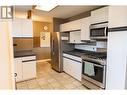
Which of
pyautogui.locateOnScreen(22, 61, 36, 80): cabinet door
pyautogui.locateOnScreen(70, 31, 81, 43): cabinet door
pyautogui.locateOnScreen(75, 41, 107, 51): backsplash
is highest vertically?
pyautogui.locateOnScreen(70, 31, 81, 43): cabinet door

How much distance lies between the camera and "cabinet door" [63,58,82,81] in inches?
145

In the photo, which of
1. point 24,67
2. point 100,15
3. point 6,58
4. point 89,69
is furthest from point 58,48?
point 6,58

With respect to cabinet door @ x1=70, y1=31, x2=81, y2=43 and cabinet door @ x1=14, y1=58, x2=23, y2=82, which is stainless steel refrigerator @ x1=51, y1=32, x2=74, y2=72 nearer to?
cabinet door @ x1=70, y1=31, x2=81, y2=43

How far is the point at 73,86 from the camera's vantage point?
11.0ft

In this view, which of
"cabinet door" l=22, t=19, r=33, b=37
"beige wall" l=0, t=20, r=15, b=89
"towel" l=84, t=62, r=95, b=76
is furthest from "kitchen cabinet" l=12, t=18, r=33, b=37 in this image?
"beige wall" l=0, t=20, r=15, b=89

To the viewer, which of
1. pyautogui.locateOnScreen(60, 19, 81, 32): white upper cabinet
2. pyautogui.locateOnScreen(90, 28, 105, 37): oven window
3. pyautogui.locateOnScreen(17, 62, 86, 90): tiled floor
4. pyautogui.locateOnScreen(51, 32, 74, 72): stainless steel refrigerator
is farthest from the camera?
pyautogui.locateOnScreen(51, 32, 74, 72): stainless steel refrigerator

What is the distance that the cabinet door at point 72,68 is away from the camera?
367cm

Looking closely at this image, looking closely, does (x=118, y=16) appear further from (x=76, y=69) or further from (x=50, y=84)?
(x=50, y=84)

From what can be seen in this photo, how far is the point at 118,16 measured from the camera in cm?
215

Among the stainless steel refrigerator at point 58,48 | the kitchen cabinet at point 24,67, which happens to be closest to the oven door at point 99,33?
the stainless steel refrigerator at point 58,48

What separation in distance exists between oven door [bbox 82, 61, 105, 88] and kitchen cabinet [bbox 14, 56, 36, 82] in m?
1.70
